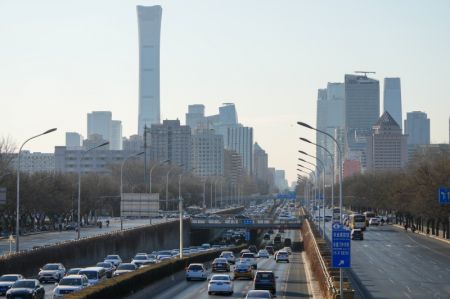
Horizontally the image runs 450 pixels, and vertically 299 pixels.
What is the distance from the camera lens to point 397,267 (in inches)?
2859

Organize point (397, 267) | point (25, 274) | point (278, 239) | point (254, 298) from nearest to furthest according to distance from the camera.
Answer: point (254, 298), point (25, 274), point (397, 267), point (278, 239)

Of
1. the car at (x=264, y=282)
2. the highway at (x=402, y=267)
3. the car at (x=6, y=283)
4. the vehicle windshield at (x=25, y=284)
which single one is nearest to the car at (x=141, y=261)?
the highway at (x=402, y=267)

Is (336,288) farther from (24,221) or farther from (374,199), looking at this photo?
(374,199)

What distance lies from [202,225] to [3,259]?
3062 inches

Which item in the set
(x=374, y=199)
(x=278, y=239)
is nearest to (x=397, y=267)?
(x=278, y=239)

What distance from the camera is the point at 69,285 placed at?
144 ft

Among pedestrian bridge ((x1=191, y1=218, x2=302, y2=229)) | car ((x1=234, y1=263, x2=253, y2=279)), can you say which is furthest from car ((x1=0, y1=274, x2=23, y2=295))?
pedestrian bridge ((x1=191, y1=218, x2=302, y2=229))

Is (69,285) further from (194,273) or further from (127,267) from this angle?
(194,273)

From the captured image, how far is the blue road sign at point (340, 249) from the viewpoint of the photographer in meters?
34.4

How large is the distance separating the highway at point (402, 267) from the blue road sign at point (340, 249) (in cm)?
1514

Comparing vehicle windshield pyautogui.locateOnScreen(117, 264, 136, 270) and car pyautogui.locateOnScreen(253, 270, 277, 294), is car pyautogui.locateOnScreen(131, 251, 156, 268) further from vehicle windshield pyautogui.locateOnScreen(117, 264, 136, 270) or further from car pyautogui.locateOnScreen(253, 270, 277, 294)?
car pyautogui.locateOnScreen(253, 270, 277, 294)

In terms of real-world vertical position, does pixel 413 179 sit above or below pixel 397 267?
above

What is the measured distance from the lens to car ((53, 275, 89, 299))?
1681 inches

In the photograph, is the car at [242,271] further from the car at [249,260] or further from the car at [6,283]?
the car at [6,283]
